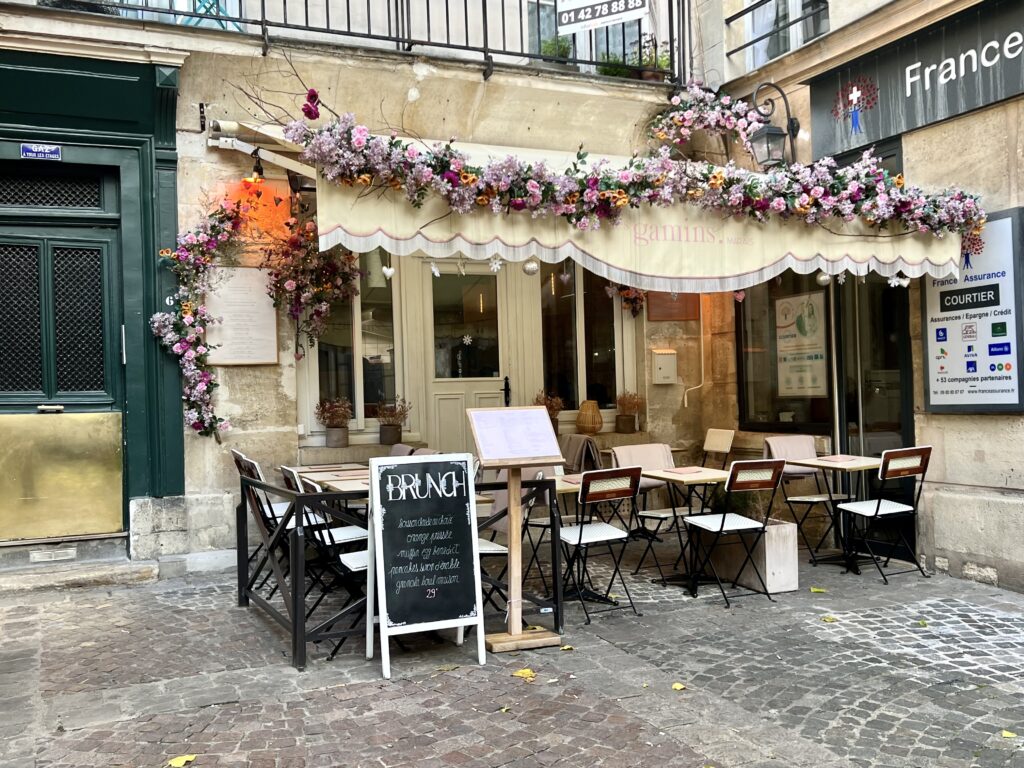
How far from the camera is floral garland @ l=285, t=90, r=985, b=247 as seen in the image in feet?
16.7

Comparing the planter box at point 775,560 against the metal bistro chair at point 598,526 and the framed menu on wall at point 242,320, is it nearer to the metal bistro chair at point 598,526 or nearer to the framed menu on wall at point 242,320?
the metal bistro chair at point 598,526

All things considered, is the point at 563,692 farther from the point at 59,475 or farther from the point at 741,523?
the point at 59,475

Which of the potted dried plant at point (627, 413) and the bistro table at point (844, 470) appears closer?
the bistro table at point (844, 470)

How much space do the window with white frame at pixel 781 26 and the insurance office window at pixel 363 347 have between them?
4.26m

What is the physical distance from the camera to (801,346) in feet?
28.3

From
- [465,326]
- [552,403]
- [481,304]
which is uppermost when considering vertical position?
[481,304]

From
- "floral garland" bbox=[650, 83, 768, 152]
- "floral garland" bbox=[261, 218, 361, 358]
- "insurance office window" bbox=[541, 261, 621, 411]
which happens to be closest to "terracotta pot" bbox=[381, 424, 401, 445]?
"floral garland" bbox=[261, 218, 361, 358]

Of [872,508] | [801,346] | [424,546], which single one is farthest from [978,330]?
[424,546]

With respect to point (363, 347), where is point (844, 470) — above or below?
below

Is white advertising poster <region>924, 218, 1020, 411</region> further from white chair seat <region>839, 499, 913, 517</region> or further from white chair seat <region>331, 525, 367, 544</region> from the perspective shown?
white chair seat <region>331, 525, 367, 544</region>

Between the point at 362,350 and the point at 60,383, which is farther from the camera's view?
the point at 362,350

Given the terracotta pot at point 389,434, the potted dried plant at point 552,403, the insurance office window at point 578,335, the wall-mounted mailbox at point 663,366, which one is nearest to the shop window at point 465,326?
the potted dried plant at point 552,403

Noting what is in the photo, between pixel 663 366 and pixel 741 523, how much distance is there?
142 inches

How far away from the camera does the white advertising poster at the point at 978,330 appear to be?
6.38 metres
